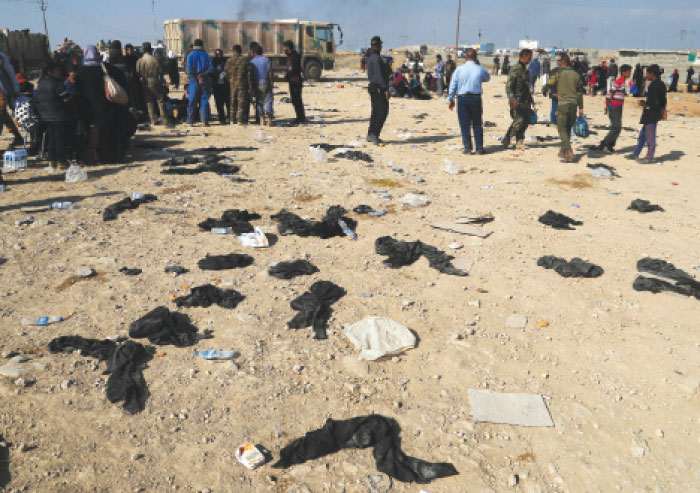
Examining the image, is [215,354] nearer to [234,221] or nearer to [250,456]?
[250,456]

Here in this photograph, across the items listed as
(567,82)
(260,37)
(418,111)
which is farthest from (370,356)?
(260,37)

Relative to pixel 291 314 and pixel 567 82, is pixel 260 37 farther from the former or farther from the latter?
pixel 291 314

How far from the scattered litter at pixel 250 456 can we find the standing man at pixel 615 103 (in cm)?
792

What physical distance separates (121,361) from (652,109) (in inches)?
316

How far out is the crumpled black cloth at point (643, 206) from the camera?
579cm

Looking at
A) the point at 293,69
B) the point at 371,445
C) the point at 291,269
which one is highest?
the point at 293,69

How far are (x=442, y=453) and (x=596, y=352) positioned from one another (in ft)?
4.59

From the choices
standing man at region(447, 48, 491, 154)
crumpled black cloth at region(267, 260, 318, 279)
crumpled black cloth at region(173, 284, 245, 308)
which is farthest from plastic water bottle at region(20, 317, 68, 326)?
standing man at region(447, 48, 491, 154)

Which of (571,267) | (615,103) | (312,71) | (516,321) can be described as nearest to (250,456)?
(516,321)

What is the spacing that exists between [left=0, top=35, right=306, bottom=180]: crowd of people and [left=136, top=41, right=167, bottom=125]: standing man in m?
0.02

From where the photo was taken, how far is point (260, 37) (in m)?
22.8

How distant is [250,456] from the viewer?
7.84 ft

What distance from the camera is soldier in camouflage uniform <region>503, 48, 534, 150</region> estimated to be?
826cm

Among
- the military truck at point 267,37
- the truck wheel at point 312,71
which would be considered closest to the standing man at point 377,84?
the military truck at point 267,37
